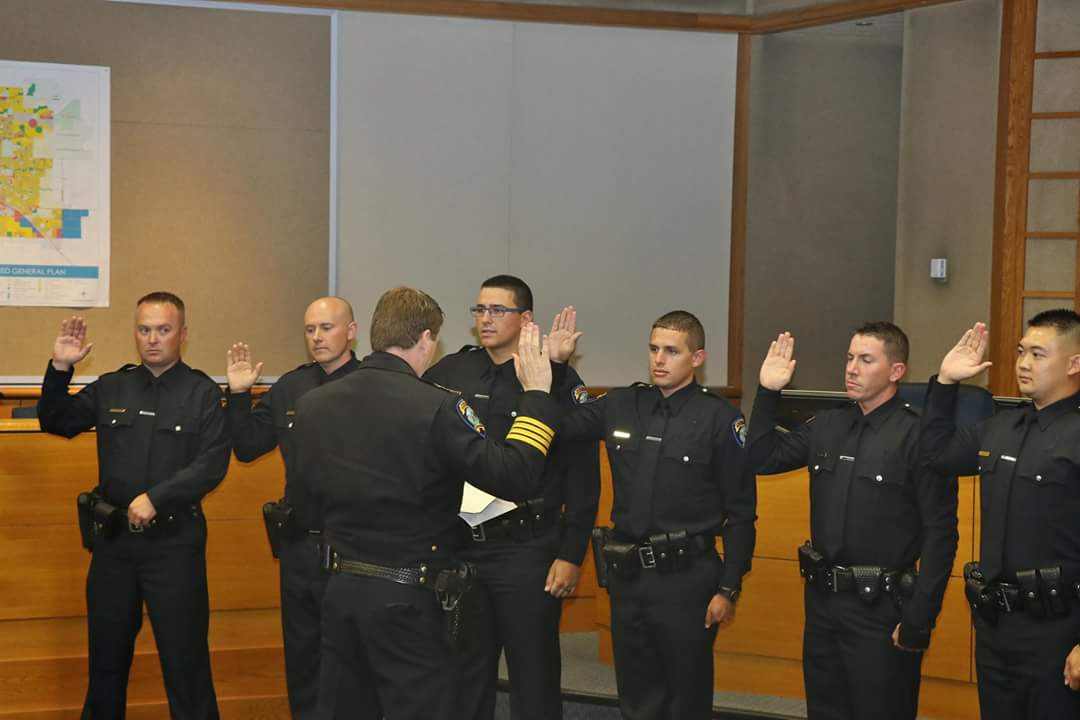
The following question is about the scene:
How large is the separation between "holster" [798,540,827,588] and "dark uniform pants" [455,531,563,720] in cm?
78

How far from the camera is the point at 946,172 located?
6.47 metres

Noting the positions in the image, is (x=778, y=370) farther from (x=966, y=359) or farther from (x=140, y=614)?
(x=140, y=614)

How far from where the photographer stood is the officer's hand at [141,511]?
150 inches

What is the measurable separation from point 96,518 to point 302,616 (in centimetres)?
76

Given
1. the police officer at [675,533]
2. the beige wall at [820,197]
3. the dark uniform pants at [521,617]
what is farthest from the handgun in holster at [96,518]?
the beige wall at [820,197]

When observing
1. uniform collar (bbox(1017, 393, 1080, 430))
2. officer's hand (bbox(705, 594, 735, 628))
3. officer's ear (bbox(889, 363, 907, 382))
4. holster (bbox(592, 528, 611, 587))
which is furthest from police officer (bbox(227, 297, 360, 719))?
uniform collar (bbox(1017, 393, 1080, 430))

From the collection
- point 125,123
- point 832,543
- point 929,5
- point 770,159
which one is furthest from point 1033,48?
point 125,123

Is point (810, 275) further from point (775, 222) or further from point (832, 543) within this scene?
point (832, 543)

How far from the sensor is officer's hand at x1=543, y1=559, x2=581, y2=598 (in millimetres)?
3656

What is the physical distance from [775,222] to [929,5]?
1.46 meters

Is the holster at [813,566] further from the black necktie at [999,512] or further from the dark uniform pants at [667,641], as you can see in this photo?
the black necktie at [999,512]

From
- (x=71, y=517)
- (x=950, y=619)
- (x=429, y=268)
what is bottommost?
(x=950, y=619)

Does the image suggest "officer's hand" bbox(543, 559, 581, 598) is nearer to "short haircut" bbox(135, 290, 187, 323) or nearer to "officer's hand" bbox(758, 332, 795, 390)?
"officer's hand" bbox(758, 332, 795, 390)

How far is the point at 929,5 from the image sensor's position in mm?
6324
